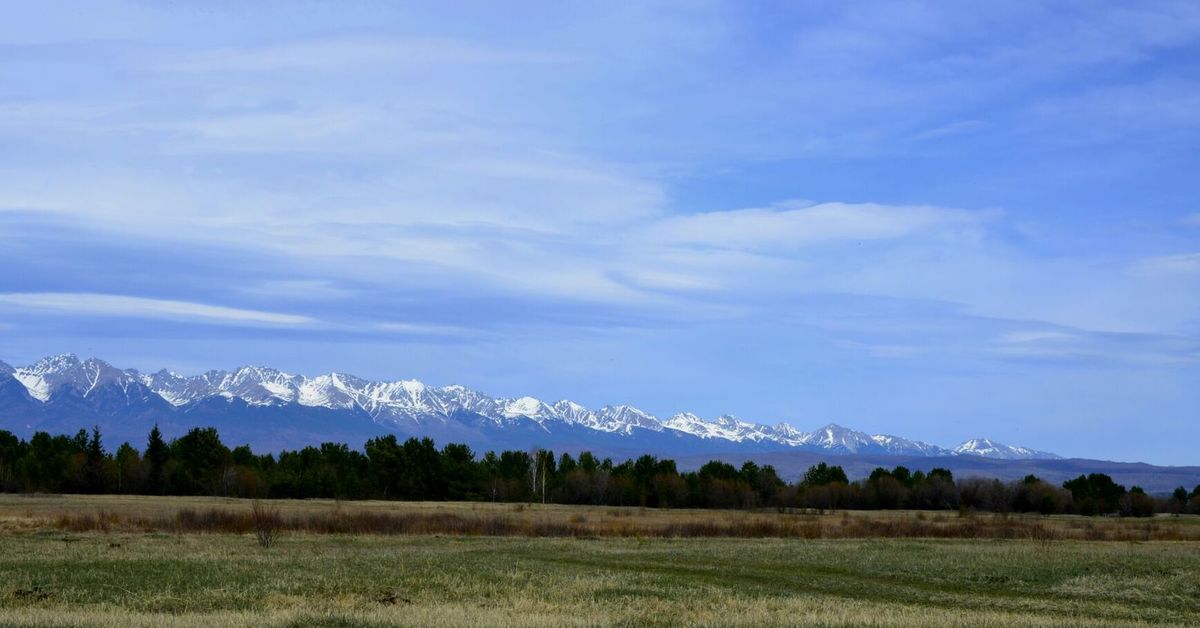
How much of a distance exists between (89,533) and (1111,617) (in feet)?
162

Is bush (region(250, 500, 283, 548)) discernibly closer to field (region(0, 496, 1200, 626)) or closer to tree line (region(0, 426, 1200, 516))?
field (region(0, 496, 1200, 626))

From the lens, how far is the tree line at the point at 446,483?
142875 millimetres

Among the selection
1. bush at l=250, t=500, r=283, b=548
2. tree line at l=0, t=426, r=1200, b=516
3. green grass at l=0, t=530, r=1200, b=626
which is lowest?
green grass at l=0, t=530, r=1200, b=626

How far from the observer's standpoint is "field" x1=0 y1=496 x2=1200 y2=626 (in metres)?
29.0

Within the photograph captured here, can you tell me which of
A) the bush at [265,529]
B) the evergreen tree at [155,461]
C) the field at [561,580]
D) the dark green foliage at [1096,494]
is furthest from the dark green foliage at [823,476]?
the bush at [265,529]

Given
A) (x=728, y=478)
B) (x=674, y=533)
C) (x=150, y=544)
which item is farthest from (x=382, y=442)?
(x=150, y=544)

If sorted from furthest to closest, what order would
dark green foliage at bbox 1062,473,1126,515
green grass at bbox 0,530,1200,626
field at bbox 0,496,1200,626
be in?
dark green foliage at bbox 1062,473,1126,515
field at bbox 0,496,1200,626
green grass at bbox 0,530,1200,626

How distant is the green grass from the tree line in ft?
292

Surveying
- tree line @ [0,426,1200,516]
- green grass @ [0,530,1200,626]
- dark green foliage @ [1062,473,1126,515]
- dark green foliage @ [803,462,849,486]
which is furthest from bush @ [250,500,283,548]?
dark green foliage @ [803,462,849,486]

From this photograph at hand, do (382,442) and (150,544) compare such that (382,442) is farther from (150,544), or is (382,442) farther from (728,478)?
(150,544)

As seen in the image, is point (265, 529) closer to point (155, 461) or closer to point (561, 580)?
point (561, 580)

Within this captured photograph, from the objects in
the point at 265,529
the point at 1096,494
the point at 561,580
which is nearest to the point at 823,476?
the point at 1096,494

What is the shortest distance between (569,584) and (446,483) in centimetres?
12185

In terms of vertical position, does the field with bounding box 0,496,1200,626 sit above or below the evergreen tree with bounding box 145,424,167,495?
below
